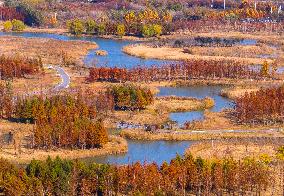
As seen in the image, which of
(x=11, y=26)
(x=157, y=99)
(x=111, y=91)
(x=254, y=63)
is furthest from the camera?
(x=11, y=26)

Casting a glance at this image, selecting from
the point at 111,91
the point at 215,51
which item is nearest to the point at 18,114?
the point at 111,91

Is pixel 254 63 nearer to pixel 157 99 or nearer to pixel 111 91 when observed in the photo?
pixel 157 99

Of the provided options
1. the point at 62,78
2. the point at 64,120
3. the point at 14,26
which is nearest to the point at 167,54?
the point at 62,78

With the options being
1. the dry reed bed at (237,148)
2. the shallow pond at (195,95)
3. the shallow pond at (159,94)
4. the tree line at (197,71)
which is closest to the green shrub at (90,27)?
the shallow pond at (159,94)

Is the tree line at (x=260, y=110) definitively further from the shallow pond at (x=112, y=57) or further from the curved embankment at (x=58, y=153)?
the shallow pond at (x=112, y=57)

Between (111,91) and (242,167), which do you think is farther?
(111,91)

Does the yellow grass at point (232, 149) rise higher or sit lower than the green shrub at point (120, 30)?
higher
